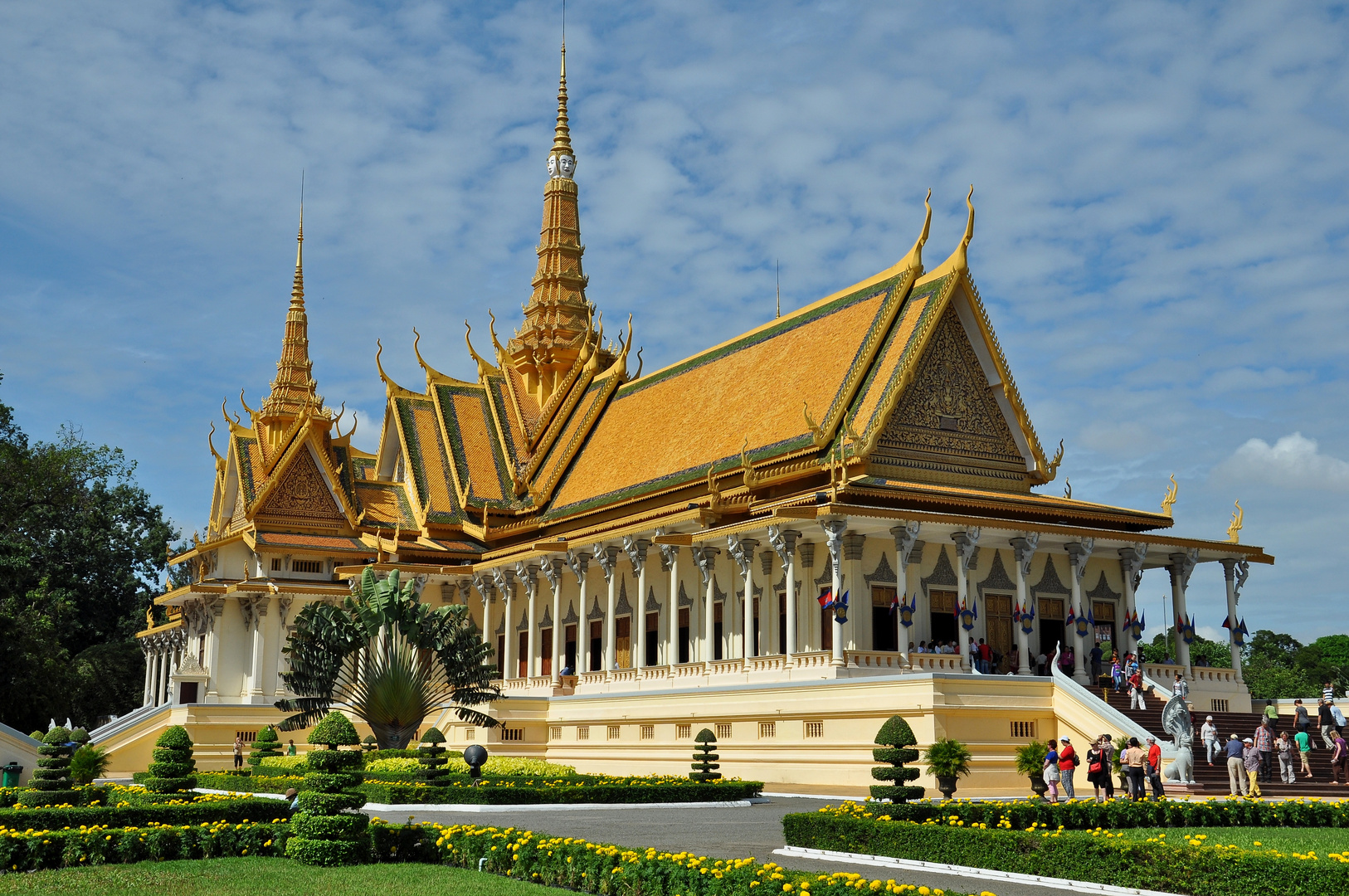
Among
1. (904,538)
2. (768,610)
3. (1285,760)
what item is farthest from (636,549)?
(1285,760)

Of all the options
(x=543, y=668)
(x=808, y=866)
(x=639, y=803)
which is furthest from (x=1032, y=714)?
(x=543, y=668)

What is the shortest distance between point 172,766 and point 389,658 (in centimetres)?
887

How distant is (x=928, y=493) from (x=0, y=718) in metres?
29.5

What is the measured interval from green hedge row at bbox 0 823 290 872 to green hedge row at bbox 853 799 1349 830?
21.3ft

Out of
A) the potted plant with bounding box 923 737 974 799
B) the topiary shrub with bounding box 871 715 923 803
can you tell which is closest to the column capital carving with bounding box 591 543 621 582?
the potted plant with bounding box 923 737 974 799

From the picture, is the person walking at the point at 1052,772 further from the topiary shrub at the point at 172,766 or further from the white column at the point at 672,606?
the topiary shrub at the point at 172,766

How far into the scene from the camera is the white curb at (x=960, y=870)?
1122cm

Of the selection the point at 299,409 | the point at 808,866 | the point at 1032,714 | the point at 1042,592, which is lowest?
the point at 808,866

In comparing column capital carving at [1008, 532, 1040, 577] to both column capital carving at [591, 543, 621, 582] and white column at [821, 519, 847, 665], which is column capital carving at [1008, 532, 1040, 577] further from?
column capital carving at [591, 543, 621, 582]

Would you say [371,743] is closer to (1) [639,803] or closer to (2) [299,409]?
(1) [639,803]

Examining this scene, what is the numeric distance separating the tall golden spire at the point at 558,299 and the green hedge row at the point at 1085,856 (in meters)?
31.2

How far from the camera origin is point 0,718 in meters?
40.7

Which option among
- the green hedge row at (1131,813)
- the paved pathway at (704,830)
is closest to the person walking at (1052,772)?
the paved pathway at (704,830)

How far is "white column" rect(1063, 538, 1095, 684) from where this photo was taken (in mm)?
26250
